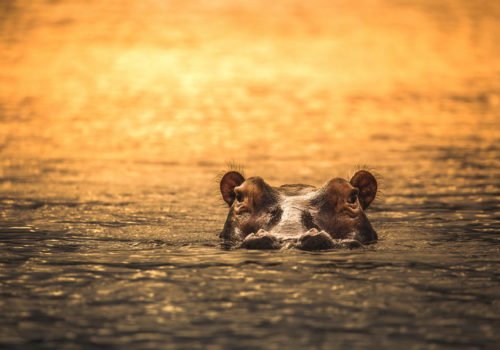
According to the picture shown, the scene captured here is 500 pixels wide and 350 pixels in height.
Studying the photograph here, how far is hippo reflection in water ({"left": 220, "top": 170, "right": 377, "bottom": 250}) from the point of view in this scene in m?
9.33

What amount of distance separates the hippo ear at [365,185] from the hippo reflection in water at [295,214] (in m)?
0.04

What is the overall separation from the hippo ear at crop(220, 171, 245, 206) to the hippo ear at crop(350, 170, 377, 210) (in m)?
1.55

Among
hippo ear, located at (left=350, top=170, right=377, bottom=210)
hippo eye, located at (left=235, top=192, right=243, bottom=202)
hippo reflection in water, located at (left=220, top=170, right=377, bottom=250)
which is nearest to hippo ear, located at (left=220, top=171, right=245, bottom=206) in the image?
hippo reflection in water, located at (left=220, top=170, right=377, bottom=250)

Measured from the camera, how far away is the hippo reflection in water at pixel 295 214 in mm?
9328

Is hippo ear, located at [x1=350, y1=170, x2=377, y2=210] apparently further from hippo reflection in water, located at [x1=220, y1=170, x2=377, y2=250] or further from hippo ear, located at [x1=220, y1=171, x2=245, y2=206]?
hippo ear, located at [x1=220, y1=171, x2=245, y2=206]

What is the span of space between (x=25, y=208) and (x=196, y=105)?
32.9 meters

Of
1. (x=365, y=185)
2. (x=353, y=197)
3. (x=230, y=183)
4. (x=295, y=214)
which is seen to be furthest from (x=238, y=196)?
(x=365, y=185)

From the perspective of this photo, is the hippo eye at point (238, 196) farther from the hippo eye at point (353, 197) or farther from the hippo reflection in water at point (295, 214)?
the hippo eye at point (353, 197)

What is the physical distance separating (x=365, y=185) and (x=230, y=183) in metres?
1.86

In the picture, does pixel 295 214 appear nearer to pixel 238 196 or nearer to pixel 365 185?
pixel 238 196

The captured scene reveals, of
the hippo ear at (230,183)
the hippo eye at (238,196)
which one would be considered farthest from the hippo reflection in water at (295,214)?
the hippo ear at (230,183)

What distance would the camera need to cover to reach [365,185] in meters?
10.9

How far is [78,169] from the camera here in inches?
851

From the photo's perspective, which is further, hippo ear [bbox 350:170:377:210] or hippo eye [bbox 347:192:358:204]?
hippo ear [bbox 350:170:377:210]
